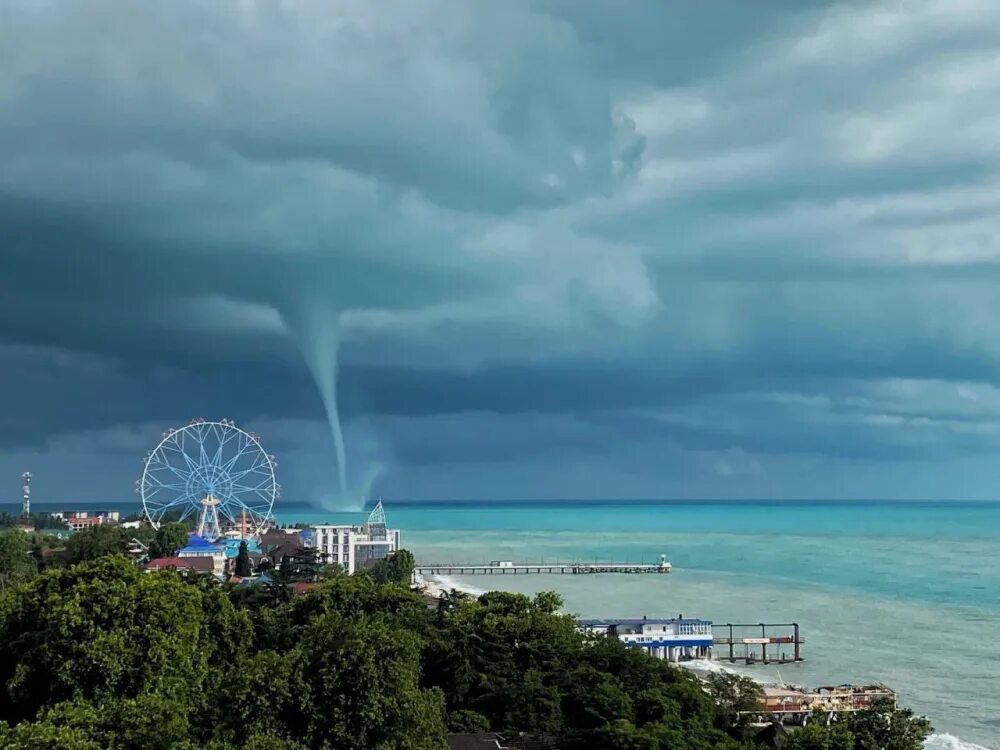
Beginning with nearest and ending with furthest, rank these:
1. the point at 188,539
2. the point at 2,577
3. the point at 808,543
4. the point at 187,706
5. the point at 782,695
→ the point at 187,706, the point at 782,695, the point at 2,577, the point at 188,539, the point at 808,543

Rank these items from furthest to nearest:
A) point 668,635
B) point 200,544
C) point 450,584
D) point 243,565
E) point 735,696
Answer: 1. point 450,584
2. point 200,544
3. point 243,565
4. point 668,635
5. point 735,696

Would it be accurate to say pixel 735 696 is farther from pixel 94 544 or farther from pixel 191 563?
pixel 94 544

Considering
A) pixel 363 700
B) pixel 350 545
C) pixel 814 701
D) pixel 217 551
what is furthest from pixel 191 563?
pixel 363 700

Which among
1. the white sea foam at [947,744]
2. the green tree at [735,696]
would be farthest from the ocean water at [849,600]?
the green tree at [735,696]

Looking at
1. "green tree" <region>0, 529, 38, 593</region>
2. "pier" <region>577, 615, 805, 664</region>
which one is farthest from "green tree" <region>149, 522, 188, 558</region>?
"pier" <region>577, 615, 805, 664</region>

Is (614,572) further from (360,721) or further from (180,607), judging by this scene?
(360,721)

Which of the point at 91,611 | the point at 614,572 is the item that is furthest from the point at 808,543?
the point at 91,611

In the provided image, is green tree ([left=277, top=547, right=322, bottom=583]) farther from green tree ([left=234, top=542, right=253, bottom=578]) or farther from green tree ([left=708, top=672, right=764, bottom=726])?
green tree ([left=708, top=672, right=764, bottom=726])
